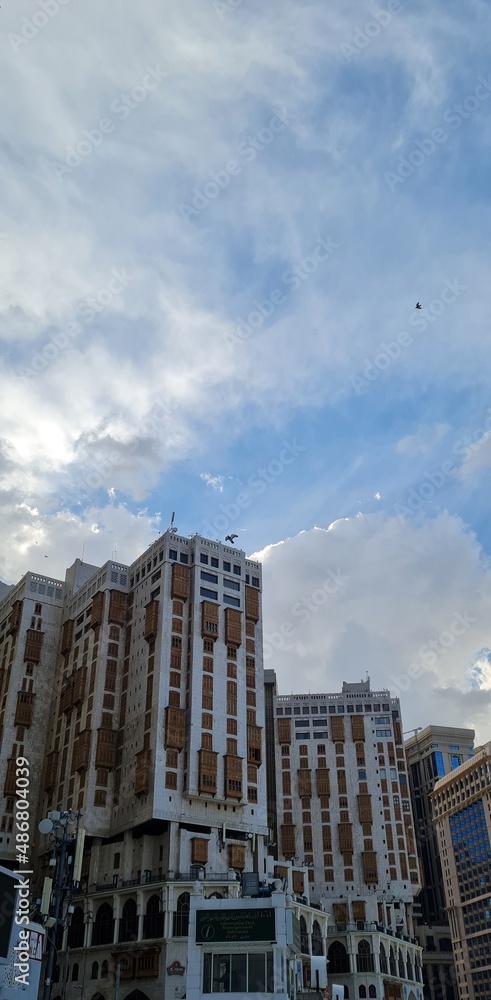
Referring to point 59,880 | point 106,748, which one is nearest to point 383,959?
point 106,748

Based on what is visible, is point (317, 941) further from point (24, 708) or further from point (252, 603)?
point (24, 708)

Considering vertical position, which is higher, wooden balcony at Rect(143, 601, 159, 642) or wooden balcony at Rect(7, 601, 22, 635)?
wooden balcony at Rect(7, 601, 22, 635)

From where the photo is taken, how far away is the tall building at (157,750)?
92.1 m

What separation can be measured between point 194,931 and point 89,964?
1821 inches

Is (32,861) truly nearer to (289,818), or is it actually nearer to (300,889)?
(300,889)

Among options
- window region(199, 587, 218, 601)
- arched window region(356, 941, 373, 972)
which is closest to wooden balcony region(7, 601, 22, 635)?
window region(199, 587, 218, 601)

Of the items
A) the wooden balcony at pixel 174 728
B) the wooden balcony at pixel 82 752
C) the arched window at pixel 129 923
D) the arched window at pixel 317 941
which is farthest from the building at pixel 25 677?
the arched window at pixel 317 941

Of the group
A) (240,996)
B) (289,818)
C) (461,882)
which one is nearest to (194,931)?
(240,996)

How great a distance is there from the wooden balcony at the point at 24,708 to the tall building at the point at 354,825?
1971 inches

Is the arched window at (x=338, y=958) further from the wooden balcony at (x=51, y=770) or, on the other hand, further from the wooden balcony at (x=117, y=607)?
the wooden balcony at (x=117, y=607)

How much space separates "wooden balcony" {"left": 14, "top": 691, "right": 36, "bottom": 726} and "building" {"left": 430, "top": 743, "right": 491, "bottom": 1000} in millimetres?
107337

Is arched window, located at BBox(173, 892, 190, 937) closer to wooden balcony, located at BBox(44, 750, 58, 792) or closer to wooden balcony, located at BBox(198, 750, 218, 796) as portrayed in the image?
wooden balcony, located at BBox(198, 750, 218, 796)

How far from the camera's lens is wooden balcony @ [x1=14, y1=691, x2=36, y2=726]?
11881 cm

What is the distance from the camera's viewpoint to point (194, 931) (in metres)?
57.1
